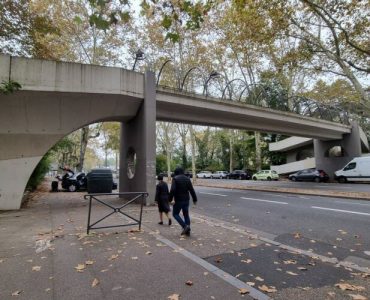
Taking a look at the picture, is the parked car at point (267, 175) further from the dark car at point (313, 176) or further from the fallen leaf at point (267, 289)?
the fallen leaf at point (267, 289)

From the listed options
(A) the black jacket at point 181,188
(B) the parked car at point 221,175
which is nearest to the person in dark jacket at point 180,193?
(A) the black jacket at point 181,188

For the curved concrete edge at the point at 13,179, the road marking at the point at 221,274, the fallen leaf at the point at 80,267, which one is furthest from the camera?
the curved concrete edge at the point at 13,179

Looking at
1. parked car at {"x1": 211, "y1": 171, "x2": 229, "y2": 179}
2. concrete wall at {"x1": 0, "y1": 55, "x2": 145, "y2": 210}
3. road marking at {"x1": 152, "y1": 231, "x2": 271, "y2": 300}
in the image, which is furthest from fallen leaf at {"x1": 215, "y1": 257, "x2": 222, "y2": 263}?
parked car at {"x1": 211, "y1": 171, "x2": 229, "y2": 179}

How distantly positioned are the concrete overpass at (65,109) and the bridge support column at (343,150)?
21.3m

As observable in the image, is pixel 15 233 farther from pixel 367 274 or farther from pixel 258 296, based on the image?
pixel 367 274

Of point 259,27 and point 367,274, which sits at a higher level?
point 259,27

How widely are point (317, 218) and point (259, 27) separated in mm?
10205

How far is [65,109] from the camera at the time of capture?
12.1m

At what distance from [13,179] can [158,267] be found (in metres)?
9.17

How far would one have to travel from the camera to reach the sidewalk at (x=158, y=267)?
3.84 meters

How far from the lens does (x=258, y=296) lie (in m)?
3.68

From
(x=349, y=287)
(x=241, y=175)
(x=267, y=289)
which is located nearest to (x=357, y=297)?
(x=349, y=287)

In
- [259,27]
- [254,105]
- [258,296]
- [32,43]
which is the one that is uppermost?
[32,43]

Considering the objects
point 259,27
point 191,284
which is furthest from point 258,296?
point 259,27
